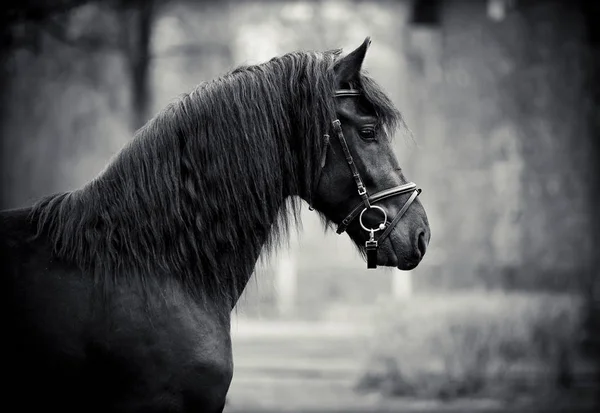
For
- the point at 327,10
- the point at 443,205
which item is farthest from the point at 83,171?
the point at 443,205

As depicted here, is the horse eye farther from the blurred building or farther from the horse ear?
the blurred building

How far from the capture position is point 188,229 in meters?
3.03

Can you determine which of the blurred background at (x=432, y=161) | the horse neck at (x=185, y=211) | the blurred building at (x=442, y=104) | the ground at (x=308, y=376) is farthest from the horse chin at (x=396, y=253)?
the blurred building at (x=442, y=104)

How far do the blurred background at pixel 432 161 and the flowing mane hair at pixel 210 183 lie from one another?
21.8ft

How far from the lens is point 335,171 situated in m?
3.25

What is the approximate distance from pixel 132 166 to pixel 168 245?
0.37 metres

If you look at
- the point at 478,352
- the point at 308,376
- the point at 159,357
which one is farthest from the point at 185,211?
the point at 308,376

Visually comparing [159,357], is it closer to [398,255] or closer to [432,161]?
[398,255]

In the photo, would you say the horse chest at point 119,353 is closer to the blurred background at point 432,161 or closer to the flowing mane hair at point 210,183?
the flowing mane hair at point 210,183

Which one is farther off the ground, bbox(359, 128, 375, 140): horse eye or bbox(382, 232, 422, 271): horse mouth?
bbox(359, 128, 375, 140): horse eye

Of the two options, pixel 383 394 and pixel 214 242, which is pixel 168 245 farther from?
pixel 383 394

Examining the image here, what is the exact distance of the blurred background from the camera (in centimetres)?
1011

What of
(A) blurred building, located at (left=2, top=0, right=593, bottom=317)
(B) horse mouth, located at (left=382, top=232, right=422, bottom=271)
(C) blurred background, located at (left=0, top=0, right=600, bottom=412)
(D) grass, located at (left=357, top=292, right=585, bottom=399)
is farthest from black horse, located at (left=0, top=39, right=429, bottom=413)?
(A) blurred building, located at (left=2, top=0, right=593, bottom=317)

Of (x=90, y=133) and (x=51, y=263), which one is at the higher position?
(x=90, y=133)
